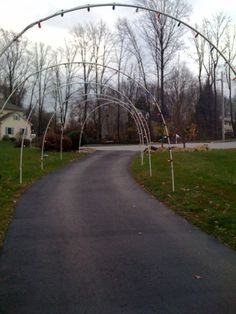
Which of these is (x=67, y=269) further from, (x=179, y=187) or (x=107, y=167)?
(x=107, y=167)

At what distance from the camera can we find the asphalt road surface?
488 cm

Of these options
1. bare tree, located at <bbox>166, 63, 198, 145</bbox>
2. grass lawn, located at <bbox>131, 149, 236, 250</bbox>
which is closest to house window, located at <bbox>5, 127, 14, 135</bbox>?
bare tree, located at <bbox>166, 63, 198, 145</bbox>

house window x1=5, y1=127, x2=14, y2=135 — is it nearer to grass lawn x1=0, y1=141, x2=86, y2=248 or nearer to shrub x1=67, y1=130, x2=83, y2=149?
shrub x1=67, y1=130, x2=83, y2=149

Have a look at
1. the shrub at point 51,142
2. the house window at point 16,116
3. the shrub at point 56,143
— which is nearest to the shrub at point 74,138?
the shrub at point 56,143

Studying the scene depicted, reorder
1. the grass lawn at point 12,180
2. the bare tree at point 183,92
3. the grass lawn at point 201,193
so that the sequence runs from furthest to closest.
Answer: the bare tree at point 183,92 → the grass lawn at point 12,180 → the grass lawn at point 201,193

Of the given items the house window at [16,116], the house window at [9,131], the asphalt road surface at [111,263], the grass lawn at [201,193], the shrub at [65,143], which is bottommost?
the asphalt road surface at [111,263]

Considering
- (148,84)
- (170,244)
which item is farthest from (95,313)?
(148,84)

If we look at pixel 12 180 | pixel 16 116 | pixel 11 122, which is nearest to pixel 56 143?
pixel 12 180

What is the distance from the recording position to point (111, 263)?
6414mm

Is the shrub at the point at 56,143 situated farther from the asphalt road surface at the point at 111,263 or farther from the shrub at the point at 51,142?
the asphalt road surface at the point at 111,263

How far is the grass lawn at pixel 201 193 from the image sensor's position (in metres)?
8.70

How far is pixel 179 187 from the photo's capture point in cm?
1363

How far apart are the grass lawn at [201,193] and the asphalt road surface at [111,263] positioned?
37 centimetres

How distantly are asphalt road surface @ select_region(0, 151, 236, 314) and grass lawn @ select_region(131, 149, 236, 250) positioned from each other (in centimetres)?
37
